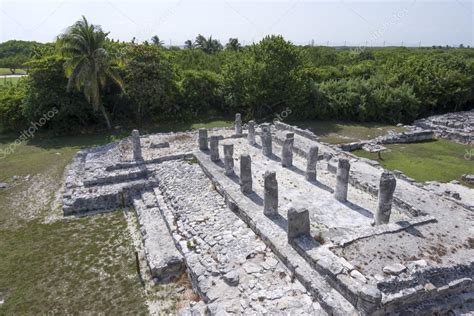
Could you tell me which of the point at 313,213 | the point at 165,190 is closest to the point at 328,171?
the point at 313,213

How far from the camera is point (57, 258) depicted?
11297mm

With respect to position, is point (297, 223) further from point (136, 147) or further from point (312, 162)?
point (136, 147)

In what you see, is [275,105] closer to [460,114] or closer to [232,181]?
[232,181]

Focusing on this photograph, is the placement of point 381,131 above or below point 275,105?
below

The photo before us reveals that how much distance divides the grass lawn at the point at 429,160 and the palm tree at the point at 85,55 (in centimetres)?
1740

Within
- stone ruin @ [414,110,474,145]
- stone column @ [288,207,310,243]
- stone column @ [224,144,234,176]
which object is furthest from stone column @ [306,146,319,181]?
stone ruin @ [414,110,474,145]

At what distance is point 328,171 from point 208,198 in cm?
587

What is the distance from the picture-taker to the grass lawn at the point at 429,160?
58.3ft

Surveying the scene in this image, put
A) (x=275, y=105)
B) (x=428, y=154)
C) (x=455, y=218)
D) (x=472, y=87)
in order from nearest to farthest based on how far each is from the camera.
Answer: (x=455, y=218)
(x=428, y=154)
(x=275, y=105)
(x=472, y=87)

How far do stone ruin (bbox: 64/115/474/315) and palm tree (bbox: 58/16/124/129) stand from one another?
6995mm

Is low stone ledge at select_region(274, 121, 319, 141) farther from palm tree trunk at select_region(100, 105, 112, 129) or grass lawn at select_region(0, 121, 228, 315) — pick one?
grass lawn at select_region(0, 121, 228, 315)

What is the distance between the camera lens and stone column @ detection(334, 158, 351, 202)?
12.3 m

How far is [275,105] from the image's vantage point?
1142 inches

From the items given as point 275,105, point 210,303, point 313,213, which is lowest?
point 210,303
